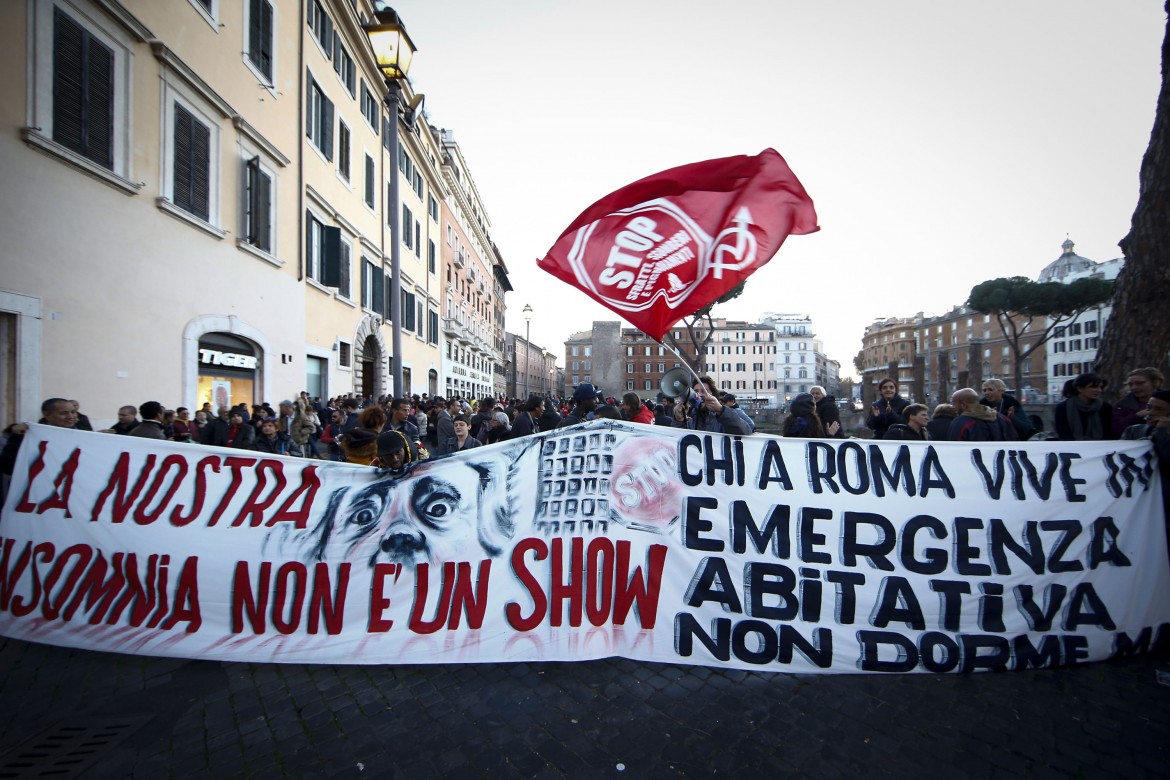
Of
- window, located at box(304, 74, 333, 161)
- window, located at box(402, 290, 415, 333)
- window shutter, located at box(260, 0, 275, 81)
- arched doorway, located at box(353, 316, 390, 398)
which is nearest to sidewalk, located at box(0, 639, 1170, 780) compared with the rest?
window shutter, located at box(260, 0, 275, 81)

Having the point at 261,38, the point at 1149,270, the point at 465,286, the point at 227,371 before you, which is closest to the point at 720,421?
the point at 1149,270

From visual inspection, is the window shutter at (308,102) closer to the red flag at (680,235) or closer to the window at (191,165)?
the window at (191,165)

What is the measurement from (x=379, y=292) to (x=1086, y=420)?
751 inches

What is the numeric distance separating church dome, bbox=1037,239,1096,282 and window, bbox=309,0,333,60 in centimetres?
7920

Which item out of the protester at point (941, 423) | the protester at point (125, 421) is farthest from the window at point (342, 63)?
the protester at point (941, 423)

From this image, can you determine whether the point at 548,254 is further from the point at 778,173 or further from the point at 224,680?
the point at 224,680

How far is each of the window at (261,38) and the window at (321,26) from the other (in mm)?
2434

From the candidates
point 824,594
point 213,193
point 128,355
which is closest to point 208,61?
point 213,193

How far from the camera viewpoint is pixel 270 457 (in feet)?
11.1

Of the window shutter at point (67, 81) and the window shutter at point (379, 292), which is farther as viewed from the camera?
the window shutter at point (379, 292)

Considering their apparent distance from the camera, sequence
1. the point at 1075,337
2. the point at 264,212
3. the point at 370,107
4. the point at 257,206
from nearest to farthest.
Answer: the point at 257,206, the point at 264,212, the point at 370,107, the point at 1075,337

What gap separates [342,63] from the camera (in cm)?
1603

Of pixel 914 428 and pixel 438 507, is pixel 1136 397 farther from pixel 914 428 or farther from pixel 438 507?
pixel 438 507

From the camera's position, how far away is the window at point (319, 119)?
44.6 ft
